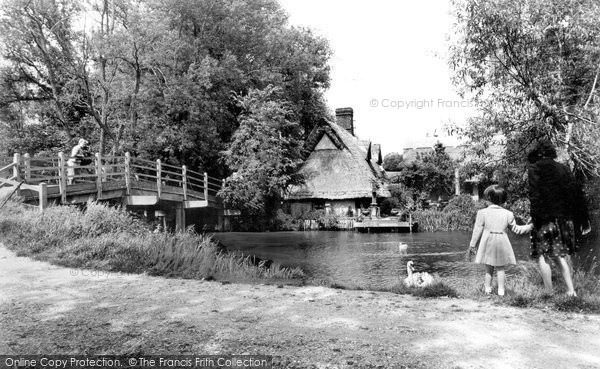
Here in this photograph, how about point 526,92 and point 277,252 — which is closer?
point 526,92

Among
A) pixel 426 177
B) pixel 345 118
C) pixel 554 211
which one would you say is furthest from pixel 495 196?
pixel 345 118

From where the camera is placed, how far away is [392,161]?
5731cm

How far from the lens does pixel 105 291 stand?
243 inches

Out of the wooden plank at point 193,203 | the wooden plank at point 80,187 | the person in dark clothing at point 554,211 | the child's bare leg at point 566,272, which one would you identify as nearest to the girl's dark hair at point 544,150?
the person in dark clothing at point 554,211

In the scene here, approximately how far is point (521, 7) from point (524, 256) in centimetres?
880

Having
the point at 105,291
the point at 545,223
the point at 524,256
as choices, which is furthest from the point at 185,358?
the point at 524,256

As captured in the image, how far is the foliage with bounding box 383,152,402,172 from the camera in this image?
55.6 m

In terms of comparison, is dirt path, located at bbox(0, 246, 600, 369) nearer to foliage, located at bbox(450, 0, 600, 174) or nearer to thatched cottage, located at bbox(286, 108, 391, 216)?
foliage, located at bbox(450, 0, 600, 174)

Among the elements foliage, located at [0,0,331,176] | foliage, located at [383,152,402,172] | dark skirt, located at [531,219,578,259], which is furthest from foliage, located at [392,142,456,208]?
dark skirt, located at [531,219,578,259]

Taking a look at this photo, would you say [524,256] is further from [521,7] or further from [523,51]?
[521,7]

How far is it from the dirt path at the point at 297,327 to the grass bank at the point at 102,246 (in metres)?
1.73

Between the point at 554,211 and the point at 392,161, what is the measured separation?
172 feet

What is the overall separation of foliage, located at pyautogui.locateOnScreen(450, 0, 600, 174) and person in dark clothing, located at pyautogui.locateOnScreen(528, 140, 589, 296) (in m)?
4.79

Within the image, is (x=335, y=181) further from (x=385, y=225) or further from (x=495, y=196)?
(x=495, y=196)
